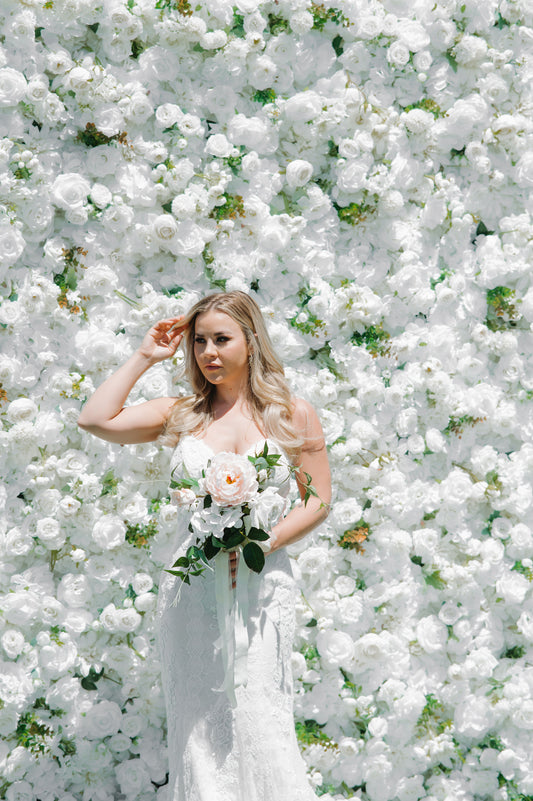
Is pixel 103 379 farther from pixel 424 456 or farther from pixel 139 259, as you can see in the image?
pixel 424 456

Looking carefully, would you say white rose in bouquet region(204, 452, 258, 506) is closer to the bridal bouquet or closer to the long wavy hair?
the bridal bouquet

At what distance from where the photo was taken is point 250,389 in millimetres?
3469

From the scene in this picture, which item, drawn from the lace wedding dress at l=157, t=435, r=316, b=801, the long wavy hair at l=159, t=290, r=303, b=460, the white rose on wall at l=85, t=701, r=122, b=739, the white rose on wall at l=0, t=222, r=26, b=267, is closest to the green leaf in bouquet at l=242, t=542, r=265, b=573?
the lace wedding dress at l=157, t=435, r=316, b=801

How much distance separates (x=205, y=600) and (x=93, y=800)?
4.87 ft

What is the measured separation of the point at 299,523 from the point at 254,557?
423mm

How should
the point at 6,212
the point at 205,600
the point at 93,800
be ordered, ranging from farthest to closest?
the point at 93,800 → the point at 6,212 → the point at 205,600

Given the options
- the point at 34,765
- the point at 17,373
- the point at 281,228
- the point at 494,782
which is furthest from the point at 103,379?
the point at 494,782

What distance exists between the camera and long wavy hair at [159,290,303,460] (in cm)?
332

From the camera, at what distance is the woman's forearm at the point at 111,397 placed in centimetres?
329

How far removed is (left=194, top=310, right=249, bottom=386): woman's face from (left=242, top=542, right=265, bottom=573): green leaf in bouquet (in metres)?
0.70

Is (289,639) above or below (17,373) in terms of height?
below

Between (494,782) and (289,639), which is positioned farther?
(494,782)

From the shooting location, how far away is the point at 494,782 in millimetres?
4332

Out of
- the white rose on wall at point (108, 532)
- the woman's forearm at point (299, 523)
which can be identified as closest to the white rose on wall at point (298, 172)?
the woman's forearm at point (299, 523)
